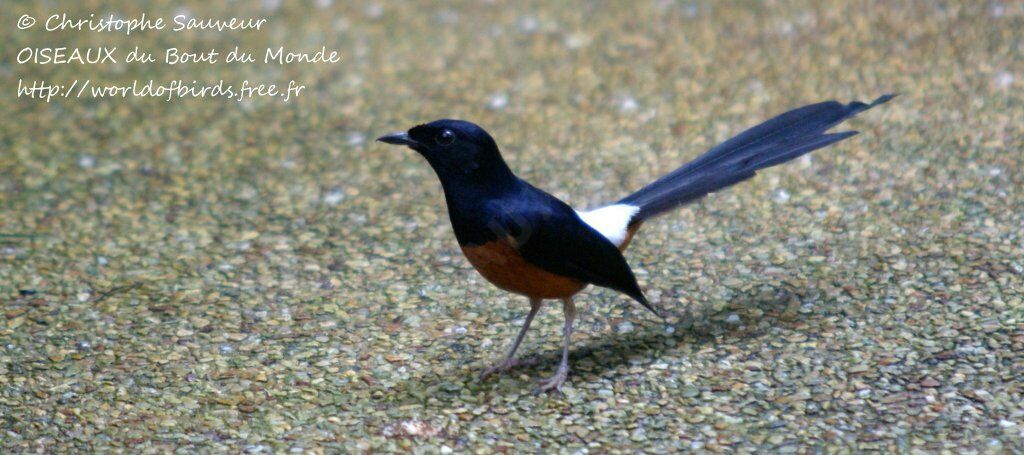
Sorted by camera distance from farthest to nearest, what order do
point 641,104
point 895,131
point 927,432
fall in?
point 641,104
point 895,131
point 927,432

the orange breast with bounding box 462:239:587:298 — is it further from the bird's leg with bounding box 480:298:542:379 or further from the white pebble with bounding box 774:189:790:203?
the white pebble with bounding box 774:189:790:203

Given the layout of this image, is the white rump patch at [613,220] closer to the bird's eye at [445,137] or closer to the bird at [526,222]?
the bird at [526,222]

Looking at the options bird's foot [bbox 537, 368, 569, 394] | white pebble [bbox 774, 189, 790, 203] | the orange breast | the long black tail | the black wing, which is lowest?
bird's foot [bbox 537, 368, 569, 394]

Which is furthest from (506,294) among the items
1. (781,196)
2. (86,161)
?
(86,161)

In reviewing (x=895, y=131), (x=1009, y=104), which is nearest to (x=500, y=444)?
(x=895, y=131)

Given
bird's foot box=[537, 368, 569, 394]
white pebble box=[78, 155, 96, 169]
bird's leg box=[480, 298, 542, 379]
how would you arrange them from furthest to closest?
white pebble box=[78, 155, 96, 169] < bird's leg box=[480, 298, 542, 379] < bird's foot box=[537, 368, 569, 394]

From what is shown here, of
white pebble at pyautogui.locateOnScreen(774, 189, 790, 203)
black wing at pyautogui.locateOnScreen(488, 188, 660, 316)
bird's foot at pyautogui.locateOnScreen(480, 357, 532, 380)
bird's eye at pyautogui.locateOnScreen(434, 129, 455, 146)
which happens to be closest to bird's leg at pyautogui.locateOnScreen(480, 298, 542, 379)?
bird's foot at pyautogui.locateOnScreen(480, 357, 532, 380)

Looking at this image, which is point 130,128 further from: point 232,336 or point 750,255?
point 750,255

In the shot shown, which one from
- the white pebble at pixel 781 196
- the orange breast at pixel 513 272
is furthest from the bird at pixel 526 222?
the white pebble at pixel 781 196
